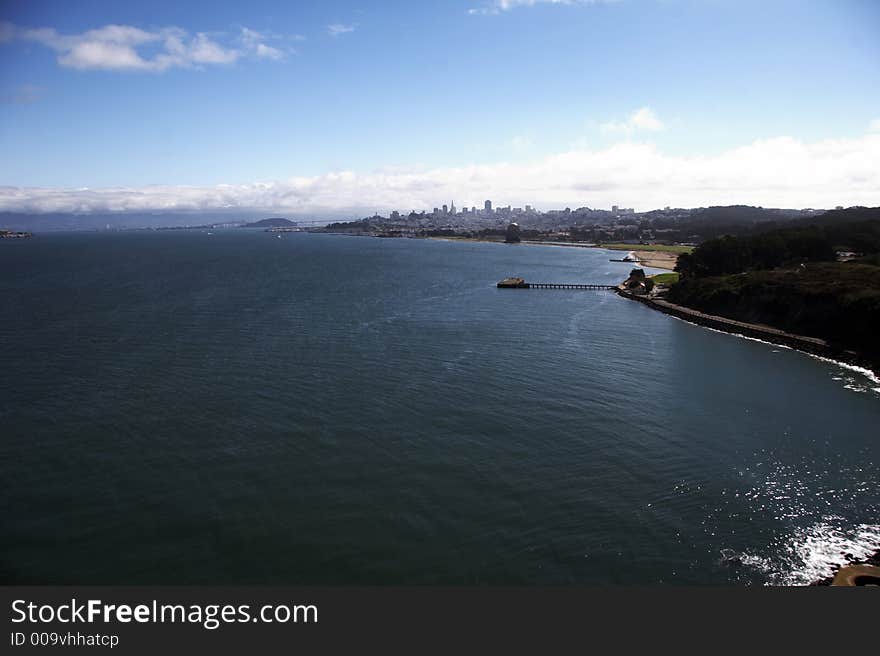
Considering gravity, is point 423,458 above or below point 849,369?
below

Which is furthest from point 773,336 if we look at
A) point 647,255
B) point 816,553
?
point 647,255

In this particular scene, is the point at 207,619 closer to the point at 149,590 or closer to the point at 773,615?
the point at 149,590

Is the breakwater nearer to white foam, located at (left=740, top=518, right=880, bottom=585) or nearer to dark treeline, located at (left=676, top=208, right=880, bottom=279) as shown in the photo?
dark treeline, located at (left=676, top=208, right=880, bottom=279)

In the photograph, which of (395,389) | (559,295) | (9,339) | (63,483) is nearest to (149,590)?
(63,483)

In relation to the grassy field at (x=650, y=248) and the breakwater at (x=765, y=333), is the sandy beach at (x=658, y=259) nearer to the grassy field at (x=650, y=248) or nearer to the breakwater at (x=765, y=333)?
the grassy field at (x=650, y=248)

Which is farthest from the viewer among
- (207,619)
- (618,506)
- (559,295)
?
(559,295)

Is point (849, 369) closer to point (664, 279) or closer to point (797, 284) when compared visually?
point (797, 284)

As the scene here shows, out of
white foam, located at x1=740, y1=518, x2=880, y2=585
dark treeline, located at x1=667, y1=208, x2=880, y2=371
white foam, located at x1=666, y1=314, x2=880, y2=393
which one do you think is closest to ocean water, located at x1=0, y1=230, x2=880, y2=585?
white foam, located at x1=740, y1=518, x2=880, y2=585
